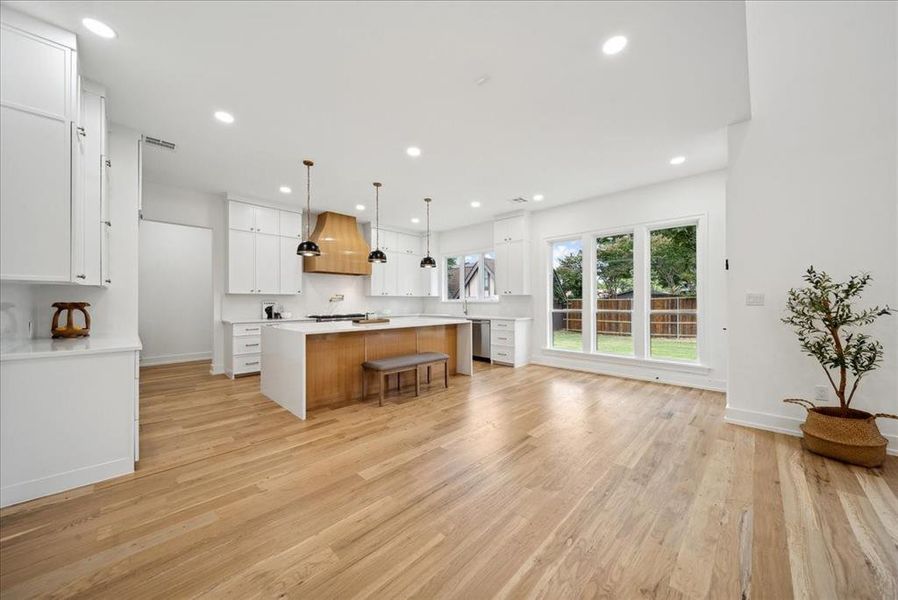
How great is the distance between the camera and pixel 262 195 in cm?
527

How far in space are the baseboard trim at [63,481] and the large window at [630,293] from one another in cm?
559

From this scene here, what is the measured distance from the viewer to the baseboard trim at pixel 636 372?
170 inches

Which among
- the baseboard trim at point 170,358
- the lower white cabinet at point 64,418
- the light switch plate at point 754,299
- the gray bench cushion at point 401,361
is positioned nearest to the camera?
the lower white cabinet at point 64,418

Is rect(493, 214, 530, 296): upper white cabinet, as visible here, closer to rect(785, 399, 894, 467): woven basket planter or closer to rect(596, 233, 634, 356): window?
rect(596, 233, 634, 356): window

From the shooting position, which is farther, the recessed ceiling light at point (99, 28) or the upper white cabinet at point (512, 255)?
the upper white cabinet at point (512, 255)

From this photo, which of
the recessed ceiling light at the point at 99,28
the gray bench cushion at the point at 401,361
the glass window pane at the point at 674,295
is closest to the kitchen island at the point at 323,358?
the gray bench cushion at the point at 401,361

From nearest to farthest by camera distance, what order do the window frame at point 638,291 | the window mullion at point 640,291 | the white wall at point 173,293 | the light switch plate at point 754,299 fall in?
the light switch plate at point 754,299
the window frame at point 638,291
the window mullion at point 640,291
the white wall at point 173,293

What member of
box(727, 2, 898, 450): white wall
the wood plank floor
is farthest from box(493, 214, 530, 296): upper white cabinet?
the wood plank floor

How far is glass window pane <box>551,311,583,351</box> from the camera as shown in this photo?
5.74 metres

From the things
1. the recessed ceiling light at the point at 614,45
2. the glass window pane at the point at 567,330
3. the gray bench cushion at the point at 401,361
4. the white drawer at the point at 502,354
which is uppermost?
the recessed ceiling light at the point at 614,45

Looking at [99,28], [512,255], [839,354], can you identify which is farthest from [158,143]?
[839,354]

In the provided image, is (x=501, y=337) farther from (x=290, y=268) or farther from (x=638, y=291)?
(x=290, y=268)

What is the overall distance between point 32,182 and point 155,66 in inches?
44.9

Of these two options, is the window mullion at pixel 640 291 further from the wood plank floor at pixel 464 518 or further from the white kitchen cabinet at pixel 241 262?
the white kitchen cabinet at pixel 241 262
